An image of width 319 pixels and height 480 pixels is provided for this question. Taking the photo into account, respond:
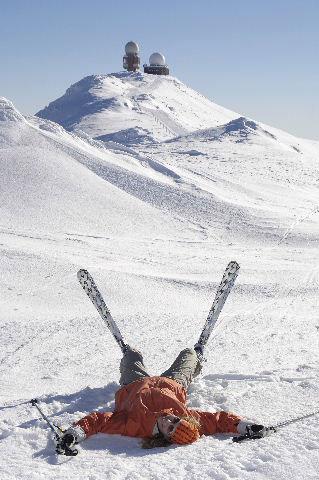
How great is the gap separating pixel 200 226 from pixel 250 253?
336 centimetres

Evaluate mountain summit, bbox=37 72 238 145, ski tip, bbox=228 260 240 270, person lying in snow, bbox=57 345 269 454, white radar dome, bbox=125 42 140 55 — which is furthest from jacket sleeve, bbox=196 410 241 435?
white radar dome, bbox=125 42 140 55

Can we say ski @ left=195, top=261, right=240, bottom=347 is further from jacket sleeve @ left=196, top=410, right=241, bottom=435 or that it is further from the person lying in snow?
jacket sleeve @ left=196, top=410, right=241, bottom=435

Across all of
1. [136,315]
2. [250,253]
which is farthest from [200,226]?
[136,315]

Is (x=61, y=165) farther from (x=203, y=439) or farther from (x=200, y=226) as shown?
(x=203, y=439)

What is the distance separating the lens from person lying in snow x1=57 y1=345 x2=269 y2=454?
447cm

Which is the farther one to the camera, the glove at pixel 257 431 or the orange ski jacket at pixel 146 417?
the orange ski jacket at pixel 146 417

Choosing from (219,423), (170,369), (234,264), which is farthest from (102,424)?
(234,264)

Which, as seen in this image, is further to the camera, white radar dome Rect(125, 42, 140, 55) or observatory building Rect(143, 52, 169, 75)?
observatory building Rect(143, 52, 169, 75)

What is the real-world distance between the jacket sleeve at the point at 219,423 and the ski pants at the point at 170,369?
0.77 meters

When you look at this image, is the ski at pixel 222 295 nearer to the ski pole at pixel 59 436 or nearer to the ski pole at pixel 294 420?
the ski pole at pixel 294 420

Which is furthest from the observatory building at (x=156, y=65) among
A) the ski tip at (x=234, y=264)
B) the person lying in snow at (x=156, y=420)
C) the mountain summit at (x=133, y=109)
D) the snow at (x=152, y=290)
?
the person lying in snow at (x=156, y=420)

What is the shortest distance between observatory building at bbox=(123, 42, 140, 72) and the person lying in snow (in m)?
75.3

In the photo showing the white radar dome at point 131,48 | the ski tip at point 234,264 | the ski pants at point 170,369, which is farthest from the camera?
the white radar dome at point 131,48

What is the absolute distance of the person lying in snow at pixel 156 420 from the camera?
447cm
